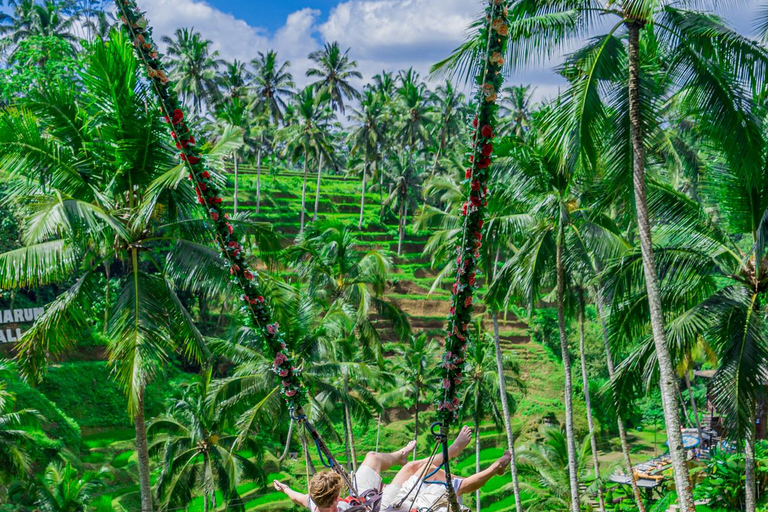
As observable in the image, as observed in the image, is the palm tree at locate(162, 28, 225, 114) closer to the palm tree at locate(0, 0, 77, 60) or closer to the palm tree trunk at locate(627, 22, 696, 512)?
the palm tree at locate(0, 0, 77, 60)

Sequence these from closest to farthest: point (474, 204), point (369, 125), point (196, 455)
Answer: point (474, 204) < point (196, 455) < point (369, 125)

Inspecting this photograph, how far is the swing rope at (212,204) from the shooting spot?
5199 millimetres

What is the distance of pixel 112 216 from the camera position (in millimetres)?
8648

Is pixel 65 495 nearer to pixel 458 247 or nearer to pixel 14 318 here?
pixel 14 318

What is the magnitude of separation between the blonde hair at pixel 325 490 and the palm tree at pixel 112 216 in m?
4.79

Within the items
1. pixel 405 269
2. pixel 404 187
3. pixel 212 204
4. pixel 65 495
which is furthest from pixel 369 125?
pixel 212 204

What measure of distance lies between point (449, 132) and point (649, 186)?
129 feet

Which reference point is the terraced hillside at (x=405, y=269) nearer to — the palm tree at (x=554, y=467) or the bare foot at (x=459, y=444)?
the palm tree at (x=554, y=467)

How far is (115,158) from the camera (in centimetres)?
930

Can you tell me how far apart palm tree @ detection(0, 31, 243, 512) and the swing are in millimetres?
3461

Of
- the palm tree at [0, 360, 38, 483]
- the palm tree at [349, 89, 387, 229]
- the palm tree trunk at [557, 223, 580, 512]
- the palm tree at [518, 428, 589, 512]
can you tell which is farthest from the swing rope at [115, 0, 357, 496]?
the palm tree at [349, 89, 387, 229]

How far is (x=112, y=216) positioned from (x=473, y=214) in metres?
5.83

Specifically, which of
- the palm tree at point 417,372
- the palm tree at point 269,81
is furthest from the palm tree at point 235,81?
the palm tree at point 417,372

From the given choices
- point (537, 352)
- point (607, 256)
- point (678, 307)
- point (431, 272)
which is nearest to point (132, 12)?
point (678, 307)
